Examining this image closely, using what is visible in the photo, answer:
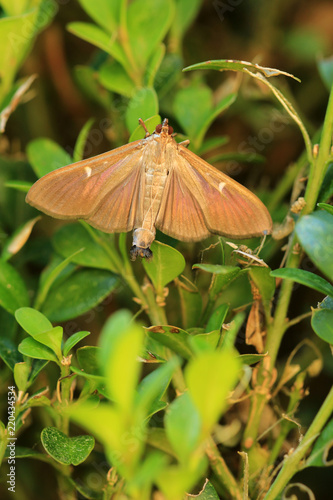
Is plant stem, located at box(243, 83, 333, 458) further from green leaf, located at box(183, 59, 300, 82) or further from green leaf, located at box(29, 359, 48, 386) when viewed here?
green leaf, located at box(29, 359, 48, 386)

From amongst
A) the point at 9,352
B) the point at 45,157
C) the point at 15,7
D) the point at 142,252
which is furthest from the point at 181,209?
the point at 15,7

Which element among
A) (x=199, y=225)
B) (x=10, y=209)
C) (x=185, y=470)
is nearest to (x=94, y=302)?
(x=199, y=225)

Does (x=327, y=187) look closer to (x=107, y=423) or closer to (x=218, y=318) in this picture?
(x=218, y=318)

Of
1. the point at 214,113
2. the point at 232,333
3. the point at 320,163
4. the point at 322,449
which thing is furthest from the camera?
the point at 214,113

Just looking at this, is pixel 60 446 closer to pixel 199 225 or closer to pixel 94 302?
pixel 94 302

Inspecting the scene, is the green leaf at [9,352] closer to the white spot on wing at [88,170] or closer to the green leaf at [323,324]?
the white spot on wing at [88,170]
